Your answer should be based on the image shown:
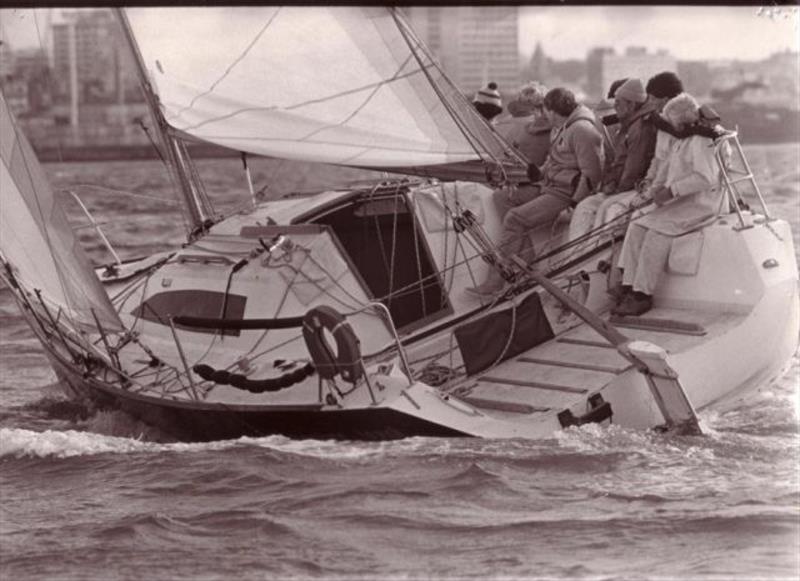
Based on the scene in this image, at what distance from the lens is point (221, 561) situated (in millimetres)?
8461

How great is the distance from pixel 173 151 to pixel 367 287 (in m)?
2.01

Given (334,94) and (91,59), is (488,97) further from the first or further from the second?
(91,59)

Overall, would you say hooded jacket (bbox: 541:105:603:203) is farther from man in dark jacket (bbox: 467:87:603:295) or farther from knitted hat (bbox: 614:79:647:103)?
knitted hat (bbox: 614:79:647:103)

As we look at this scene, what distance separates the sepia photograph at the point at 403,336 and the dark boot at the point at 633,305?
0.02m

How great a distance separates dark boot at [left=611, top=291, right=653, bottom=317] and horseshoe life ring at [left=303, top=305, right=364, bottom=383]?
2011mm

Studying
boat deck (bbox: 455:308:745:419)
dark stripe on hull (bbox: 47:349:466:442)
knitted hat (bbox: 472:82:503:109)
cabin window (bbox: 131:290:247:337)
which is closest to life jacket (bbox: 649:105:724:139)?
boat deck (bbox: 455:308:745:419)

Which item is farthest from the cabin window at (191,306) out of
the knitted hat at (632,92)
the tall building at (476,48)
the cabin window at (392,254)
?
the knitted hat at (632,92)

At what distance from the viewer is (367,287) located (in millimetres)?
11312

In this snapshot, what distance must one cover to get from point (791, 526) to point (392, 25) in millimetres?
4218

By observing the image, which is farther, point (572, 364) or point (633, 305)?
point (633, 305)

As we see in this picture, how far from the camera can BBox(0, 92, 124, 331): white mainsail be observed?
34.5 ft

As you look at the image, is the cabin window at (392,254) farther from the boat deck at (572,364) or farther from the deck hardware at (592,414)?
the deck hardware at (592,414)

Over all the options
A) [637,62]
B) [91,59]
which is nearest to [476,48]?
[637,62]

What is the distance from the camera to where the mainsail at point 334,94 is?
11.1 meters
